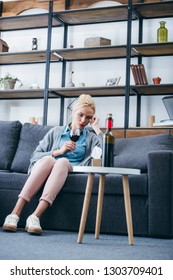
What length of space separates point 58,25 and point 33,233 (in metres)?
3.11

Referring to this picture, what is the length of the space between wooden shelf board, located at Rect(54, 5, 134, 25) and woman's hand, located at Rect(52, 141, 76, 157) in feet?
7.05

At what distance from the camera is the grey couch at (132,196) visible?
262 cm

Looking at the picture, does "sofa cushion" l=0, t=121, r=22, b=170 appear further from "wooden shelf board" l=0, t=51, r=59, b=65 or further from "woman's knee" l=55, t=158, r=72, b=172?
"wooden shelf board" l=0, t=51, r=59, b=65

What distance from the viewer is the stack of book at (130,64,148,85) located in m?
4.38

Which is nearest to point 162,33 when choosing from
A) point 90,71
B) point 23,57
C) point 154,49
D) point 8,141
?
point 154,49

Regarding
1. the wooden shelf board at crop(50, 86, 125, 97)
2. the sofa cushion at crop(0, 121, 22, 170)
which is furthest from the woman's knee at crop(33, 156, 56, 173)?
the wooden shelf board at crop(50, 86, 125, 97)

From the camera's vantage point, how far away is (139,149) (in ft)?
9.89

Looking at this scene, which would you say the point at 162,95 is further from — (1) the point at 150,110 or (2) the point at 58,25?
(2) the point at 58,25

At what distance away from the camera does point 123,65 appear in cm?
473

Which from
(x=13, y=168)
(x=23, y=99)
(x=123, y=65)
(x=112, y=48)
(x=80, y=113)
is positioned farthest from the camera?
(x=23, y=99)

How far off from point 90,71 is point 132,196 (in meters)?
2.42

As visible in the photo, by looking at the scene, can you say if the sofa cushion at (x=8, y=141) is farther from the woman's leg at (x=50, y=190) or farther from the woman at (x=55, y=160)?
the woman's leg at (x=50, y=190)

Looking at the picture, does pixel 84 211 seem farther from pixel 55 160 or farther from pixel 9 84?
pixel 9 84

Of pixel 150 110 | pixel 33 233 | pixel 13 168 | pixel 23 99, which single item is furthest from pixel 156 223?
pixel 23 99
